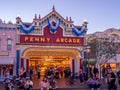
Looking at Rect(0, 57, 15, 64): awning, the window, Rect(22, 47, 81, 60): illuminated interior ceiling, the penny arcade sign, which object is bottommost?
Rect(0, 57, 15, 64): awning

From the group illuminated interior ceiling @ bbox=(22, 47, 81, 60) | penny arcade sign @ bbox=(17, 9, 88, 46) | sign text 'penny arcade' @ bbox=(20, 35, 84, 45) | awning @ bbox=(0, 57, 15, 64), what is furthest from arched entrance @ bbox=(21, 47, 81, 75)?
awning @ bbox=(0, 57, 15, 64)

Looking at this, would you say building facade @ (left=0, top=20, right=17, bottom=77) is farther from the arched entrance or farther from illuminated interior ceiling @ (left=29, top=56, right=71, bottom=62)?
illuminated interior ceiling @ (left=29, top=56, right=71, bottom=62)

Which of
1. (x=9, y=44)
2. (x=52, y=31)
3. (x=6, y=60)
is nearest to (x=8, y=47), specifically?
(x=9, y=44)

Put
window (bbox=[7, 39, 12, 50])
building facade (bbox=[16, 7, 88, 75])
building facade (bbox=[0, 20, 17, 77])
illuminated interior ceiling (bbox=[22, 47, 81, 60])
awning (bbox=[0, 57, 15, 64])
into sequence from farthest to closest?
illuminated interior ceiling (bbox=[22, 47, 81, 60]) → building facade (bbox=[16, 7, 88, 75]) → window (bbox=[7, 39, 12, 50]) → building facade (bbox=[0, 20, 17, 77]) → awning (bbox=[0, 57, 15, 64])

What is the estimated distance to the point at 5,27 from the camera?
3372 centimetres

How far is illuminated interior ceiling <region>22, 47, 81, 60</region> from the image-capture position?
3544 cm

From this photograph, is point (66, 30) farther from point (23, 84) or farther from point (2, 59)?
point (23, 84)

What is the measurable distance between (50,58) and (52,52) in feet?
6.92

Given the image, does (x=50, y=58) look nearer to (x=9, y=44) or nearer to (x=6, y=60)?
(x=9, y=44)

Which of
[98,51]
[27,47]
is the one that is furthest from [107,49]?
[27,47]

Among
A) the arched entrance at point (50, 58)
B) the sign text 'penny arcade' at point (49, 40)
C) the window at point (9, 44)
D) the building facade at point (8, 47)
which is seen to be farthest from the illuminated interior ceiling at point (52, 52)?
the window at point (9, 44)

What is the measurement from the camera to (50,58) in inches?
1521

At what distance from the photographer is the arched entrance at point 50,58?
1398 inches

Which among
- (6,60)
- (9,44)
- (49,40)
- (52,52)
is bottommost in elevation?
(6,60)
